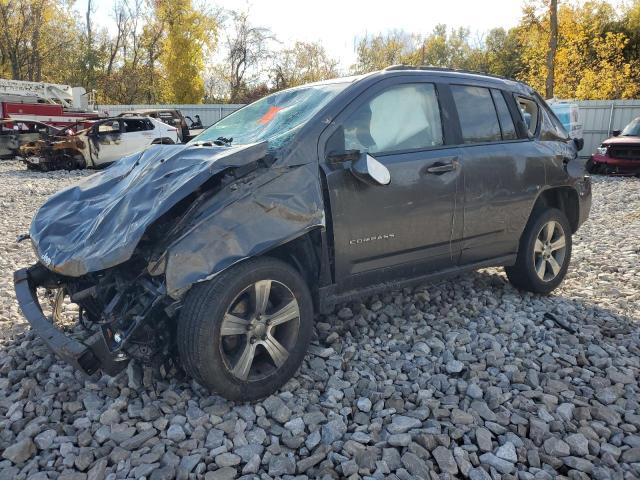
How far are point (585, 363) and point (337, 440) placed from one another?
6.14 feet

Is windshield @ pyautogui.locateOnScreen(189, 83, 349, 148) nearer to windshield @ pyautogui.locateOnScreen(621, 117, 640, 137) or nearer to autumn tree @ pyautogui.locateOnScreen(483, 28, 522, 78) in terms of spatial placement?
windshield @ pyautogui.locateOnScreen(621, 117, 640, 137)

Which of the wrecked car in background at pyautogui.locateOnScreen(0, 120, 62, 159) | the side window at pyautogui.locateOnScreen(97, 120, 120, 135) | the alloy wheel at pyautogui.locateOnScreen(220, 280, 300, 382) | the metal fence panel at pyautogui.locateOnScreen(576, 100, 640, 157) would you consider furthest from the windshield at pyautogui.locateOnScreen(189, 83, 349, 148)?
the metal fence panel at pyautogui.locateOnScreen(576, 100, 640, 157)

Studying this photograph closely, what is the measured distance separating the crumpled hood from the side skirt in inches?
37.9

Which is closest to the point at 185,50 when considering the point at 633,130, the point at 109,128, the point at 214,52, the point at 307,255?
the point at 214,52

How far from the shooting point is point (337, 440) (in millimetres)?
2605

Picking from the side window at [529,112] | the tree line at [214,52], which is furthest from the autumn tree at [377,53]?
the side window at [529,112]

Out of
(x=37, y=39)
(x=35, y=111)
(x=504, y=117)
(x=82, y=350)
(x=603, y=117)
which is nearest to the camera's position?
(x=82, y=350)

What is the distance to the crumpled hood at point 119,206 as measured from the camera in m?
2.69

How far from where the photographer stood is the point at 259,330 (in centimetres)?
287

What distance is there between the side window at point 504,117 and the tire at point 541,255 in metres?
0.72

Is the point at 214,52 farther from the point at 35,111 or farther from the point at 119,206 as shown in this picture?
the point at 119,206

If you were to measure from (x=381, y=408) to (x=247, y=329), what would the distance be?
0.86 meters

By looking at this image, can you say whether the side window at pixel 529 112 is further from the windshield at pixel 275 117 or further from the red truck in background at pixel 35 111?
the red truck in background at pixel 35 111

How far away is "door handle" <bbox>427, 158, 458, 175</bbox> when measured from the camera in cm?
359
